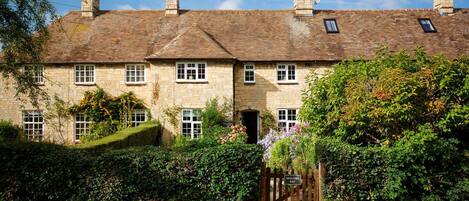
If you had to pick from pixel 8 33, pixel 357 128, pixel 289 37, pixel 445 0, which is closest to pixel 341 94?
pixel 357 128

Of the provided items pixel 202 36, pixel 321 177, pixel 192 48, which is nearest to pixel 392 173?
pixel 321 177

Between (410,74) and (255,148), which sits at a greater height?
(410,74)

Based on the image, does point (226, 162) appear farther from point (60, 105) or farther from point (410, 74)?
point (60, 105)

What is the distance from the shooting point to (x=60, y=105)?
23.7 metres

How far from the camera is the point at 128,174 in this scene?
9.06 m

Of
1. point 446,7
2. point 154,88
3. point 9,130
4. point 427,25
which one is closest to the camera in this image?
point 9,130

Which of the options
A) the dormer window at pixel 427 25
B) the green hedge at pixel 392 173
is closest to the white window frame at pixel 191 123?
the green hedge at pixel 392 173

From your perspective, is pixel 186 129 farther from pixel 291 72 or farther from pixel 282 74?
pixel 291 72

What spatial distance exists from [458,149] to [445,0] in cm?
2091

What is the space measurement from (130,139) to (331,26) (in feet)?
54.3

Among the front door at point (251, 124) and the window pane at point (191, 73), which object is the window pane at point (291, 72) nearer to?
the front door at point (251, 124)

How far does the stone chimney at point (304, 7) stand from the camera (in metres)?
27.1

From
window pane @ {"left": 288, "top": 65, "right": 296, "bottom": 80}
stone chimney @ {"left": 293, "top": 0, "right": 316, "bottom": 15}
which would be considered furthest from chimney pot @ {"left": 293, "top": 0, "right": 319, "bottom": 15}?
window pane @ {"left": 288, "top": 65, "right": 296, "bottom": 80}

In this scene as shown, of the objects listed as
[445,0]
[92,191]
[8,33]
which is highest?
[445,0]
